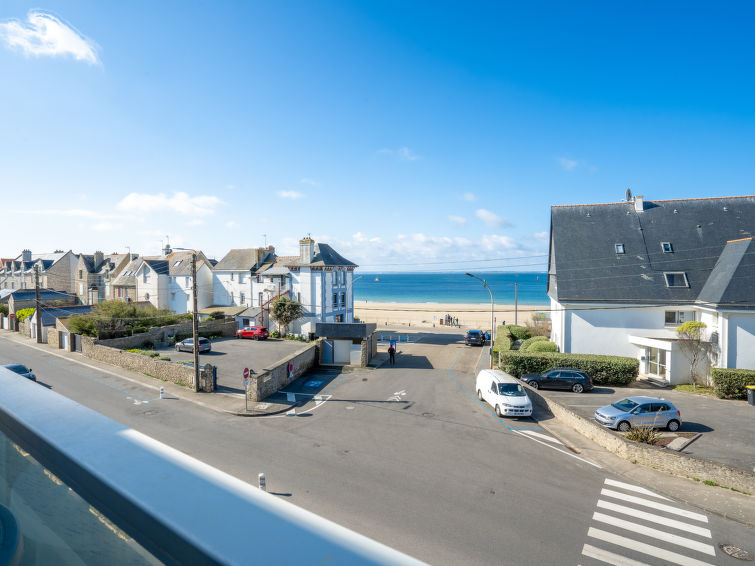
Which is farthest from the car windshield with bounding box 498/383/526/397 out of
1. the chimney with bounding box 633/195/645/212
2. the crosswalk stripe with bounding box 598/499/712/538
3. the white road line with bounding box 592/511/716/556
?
the chimney with bounding box 633/195/645/212

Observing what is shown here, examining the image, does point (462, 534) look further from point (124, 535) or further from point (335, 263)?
point (335, 263)

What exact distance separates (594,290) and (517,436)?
55.1ft

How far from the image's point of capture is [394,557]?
1.00 meters

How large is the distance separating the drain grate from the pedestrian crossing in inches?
12.0

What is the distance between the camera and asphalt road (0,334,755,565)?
10984 mm

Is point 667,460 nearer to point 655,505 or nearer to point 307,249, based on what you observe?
point 655,505

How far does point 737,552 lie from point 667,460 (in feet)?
16.3

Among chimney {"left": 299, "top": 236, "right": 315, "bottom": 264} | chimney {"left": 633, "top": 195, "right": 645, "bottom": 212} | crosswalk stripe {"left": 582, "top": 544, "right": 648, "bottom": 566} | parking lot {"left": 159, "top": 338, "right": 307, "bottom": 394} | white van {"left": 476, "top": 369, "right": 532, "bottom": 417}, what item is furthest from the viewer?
chimney {"left": 299, "top": 236, "right": 315, "bottom": 264}

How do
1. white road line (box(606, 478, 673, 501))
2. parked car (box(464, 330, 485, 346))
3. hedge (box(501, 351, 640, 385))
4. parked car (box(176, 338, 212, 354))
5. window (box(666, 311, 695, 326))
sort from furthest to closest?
parked car (box(464, 330, 485, 346)) → parked car (box(176, 338, 212, 354)) → window (box(666, 311, 695, 326)) → hedge (box(501, 351, 640, 385)) → white road line (box(606, 478, 673, 501))

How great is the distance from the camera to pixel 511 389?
22719mm

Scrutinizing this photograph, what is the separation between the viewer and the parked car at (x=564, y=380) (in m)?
25.9

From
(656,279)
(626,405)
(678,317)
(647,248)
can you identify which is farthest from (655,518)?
(647,248)

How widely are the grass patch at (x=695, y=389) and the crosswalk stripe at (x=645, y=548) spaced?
1899 cm

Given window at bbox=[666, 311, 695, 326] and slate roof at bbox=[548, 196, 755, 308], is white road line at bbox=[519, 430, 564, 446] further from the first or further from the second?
window at bbox=[666, 311, 695, 326]
